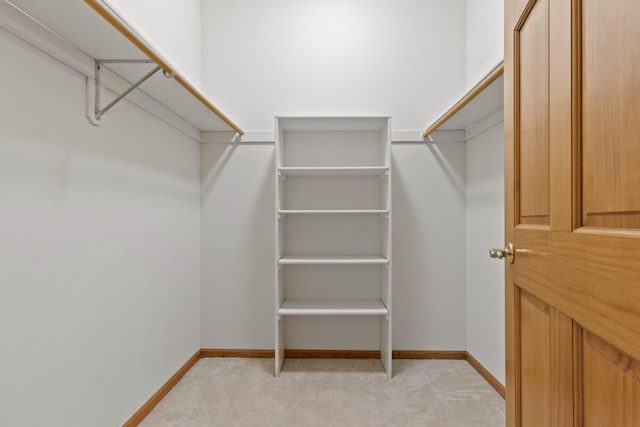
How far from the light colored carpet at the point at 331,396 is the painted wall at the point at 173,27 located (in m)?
1.76

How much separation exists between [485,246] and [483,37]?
1.32 m

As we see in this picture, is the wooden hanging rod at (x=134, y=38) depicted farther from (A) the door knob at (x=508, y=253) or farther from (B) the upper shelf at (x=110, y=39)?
(A) the door knob at (x=508, y=253)

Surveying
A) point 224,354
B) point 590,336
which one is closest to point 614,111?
point 590,336

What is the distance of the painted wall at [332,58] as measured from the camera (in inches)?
102

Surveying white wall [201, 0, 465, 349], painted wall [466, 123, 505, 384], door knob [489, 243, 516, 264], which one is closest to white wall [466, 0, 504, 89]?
white wall [201, 0, 465, 349]

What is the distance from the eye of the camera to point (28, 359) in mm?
1138

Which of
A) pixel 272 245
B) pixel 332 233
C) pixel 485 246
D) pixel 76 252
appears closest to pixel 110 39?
pixel 76 252

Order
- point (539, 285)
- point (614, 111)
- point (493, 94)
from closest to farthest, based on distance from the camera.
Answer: point (614, 111)
point (539, 285)
point (493, 94)

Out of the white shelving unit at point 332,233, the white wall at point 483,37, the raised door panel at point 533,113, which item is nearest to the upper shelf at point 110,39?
the white shelving unit at point 332,233

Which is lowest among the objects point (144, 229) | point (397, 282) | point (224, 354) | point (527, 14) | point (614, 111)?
point (224, 354)

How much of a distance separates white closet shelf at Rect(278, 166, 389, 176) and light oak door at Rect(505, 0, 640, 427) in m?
1.24

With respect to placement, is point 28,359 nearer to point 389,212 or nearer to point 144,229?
point 144,229

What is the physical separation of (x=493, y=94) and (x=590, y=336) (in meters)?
1.41

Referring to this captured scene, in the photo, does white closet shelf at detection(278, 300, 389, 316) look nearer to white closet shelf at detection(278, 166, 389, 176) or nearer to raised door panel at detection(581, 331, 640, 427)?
white closet shelf at detection(278, 166, 389, 176)
